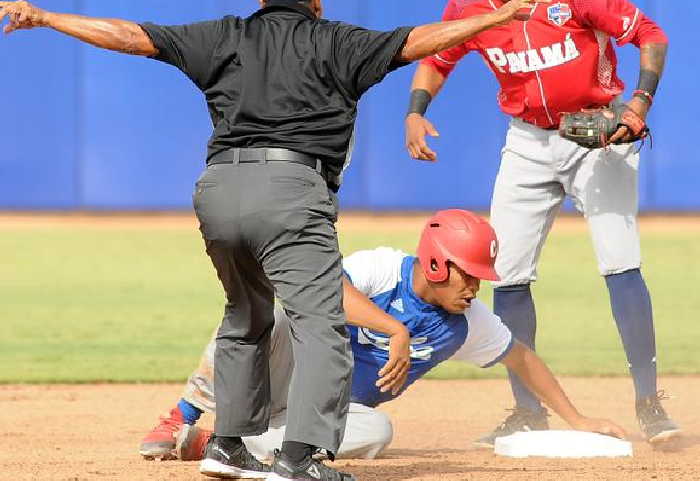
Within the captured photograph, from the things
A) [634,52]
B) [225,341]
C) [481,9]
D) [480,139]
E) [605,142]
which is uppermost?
[481,9]

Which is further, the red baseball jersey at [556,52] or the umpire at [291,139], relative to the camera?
the red baseball jersey at [556,52]

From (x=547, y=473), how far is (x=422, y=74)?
1992mm

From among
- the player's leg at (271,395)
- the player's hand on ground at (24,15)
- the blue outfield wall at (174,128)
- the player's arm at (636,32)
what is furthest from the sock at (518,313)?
the blue outfield wall at (174,128)

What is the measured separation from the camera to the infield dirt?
4.32 metres

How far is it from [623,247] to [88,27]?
2495mm

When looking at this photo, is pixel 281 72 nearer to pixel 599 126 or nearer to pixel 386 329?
pixel 386 329

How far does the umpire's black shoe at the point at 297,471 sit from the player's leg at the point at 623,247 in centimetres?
188

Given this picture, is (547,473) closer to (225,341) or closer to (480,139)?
(225,341)

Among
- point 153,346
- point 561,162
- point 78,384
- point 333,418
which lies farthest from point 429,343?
point 153,346

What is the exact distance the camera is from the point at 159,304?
10.3 meters

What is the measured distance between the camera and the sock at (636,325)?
5.33 m

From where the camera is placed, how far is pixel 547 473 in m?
4.33

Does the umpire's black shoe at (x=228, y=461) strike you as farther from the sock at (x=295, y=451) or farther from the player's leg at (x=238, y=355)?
the sock at (x=295, y=451)

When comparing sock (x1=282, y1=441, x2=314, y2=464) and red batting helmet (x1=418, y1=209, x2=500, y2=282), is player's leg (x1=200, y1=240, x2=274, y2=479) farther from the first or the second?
red batting helmet (x1=418, y1=209, x2=500, y2=282)
